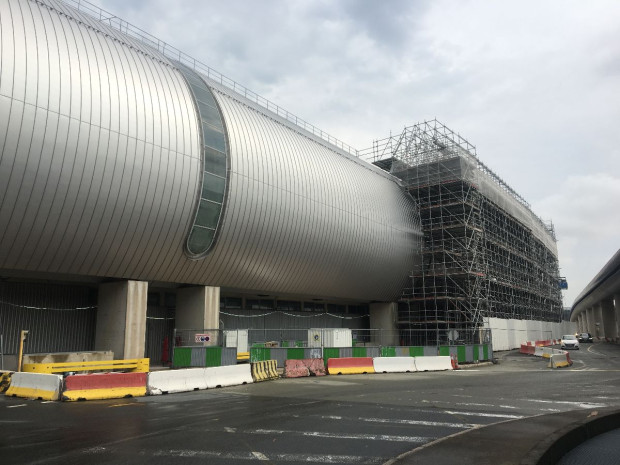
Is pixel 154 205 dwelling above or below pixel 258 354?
above

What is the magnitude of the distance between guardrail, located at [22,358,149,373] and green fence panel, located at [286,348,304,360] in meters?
7.12

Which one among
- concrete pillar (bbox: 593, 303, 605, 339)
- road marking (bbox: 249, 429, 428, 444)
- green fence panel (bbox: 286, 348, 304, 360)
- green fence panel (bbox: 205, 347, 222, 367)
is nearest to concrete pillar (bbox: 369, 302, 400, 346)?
green fence panel (bbox: 286, 348, 304, 360)

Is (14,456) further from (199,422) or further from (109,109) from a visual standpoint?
(109,109)

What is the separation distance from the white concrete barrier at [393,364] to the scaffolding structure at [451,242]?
13486 millimetres

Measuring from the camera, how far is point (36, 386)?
16.1 metres

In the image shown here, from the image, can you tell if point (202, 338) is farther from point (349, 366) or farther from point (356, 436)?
point (356, 436)

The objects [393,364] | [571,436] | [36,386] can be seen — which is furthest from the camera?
[393,364]

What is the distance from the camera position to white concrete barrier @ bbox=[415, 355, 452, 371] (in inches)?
1111

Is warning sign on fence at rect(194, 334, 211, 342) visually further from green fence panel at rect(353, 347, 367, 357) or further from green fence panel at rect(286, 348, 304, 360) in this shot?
green fence panel at rect(353, 347, 367, 357)

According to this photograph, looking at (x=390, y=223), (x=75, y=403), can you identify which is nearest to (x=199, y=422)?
(x=75, y=403)

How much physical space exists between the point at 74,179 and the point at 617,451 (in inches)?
824

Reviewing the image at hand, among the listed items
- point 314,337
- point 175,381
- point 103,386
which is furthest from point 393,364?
point 103,386

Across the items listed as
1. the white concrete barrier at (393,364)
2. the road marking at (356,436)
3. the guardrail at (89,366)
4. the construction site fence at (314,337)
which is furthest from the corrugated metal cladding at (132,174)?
the road marking at (356,436)

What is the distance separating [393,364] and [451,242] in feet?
69.6
